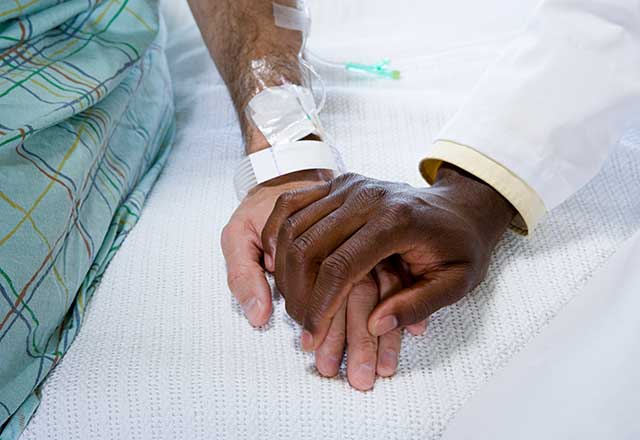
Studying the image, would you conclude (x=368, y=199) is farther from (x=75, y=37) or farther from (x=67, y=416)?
(x=75, y=37)

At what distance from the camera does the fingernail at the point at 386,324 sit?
26.0 inches

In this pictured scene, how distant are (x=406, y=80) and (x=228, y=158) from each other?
12.5 inches

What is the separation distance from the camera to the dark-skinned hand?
656mm

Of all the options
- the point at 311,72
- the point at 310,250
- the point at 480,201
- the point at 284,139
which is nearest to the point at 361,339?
the point at 310,250

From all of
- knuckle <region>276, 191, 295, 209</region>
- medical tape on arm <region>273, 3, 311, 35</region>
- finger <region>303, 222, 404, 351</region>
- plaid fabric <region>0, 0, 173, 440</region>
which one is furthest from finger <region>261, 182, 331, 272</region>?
medical tape on arm <region>273, 3, 311, 35</region>

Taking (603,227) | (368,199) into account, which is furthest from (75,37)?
(603,227)

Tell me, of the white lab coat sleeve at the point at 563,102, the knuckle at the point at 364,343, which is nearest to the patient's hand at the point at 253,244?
the knuckle at the point at 364,343

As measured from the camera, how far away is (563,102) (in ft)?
2.57

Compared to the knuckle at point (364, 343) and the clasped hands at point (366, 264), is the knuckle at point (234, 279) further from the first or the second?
the knuckle at point (364, 343)

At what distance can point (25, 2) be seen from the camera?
0.84 meters

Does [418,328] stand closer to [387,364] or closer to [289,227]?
[387,364]

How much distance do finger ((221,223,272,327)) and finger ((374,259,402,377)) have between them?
0.40 ft

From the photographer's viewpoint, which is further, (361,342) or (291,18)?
(291,18)

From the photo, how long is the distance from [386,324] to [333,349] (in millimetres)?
62
